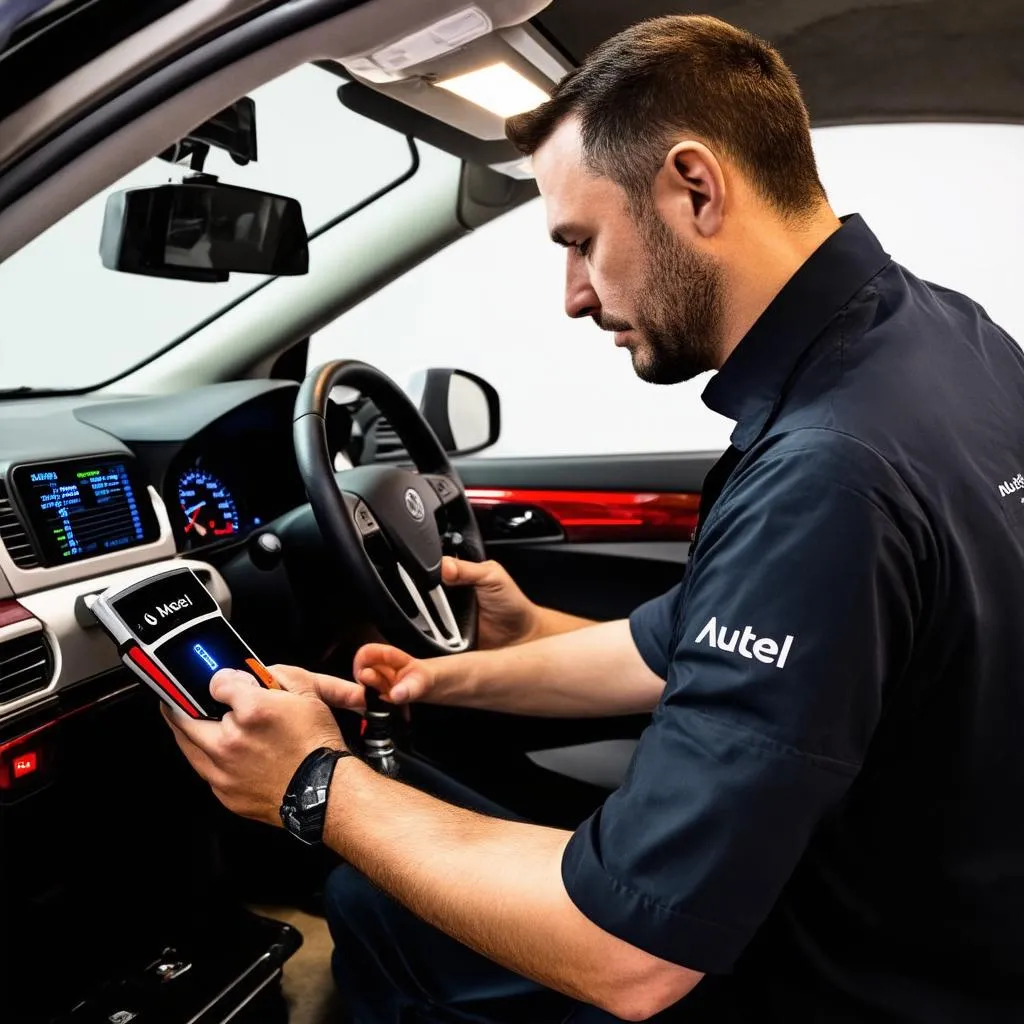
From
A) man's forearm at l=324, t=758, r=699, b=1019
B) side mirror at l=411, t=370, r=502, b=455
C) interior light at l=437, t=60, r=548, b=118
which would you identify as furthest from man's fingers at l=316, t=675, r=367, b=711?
side mirror at l=411, t=370, r=502, b=455

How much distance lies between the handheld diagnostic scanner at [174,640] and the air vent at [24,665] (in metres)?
0.20

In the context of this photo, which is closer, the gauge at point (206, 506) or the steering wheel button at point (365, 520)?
the steering wheel button at point (365, 520)

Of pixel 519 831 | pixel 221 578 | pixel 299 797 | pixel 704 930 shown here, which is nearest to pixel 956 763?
pixel 704 930

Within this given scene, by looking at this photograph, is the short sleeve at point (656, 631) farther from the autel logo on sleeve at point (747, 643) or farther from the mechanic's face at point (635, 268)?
the autel logo on sleeve at point (747, 643)

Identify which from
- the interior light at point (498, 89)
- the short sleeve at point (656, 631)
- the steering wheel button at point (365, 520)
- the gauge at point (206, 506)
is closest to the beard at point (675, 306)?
the short sleeve at point (656, 631)

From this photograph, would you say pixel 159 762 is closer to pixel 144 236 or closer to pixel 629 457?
pixel 144 236

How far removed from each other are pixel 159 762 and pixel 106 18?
1.18 m

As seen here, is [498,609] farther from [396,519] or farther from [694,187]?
[694,187]

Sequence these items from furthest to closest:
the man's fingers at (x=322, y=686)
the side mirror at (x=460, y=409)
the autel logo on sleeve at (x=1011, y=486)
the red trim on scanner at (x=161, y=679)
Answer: the side mirror at (x=460, y=409) < the man's fingers at (x=322, y=686) < the red trim on scanner at (x=161, y=679) < the autel logo on sleeve at (x=1011, y=486)

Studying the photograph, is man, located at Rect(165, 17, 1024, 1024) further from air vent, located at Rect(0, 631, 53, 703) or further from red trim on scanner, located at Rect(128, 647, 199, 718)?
air vent, located at Rect(0, 631, 53, 703)

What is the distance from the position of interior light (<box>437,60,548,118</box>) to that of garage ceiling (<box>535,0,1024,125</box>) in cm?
9

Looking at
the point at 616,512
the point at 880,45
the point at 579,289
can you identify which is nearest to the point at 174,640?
the point at 579,289

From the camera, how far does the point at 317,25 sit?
1001mm

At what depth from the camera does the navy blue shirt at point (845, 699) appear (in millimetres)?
730
